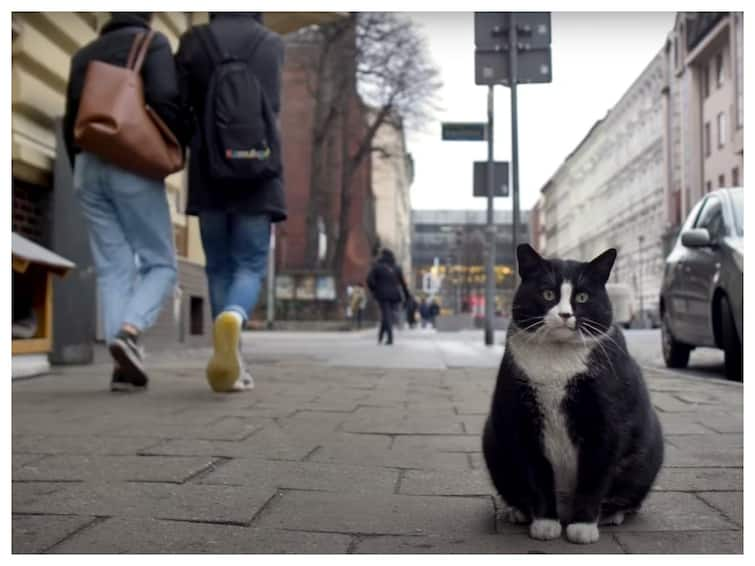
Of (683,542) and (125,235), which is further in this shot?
(125,235)

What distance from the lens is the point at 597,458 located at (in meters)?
1.82

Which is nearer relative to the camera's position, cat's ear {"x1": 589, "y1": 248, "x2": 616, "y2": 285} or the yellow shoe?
cat's ear {"x1": 589, "y1": 248, "x2": 616, "y2": 285}

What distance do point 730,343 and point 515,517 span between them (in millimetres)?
4286

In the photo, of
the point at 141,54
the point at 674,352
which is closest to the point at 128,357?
the point at 141,54

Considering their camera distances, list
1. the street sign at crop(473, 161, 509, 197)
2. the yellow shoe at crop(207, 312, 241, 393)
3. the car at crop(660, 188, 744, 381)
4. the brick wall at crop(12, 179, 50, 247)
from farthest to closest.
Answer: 1. the street sign at crop(473, 161, 509, 197)
2. the brick wall at crop(12, 179, 50, 247)
3. the car at crop(660, 188, 744, 381)
4. the yellow shoe at crop(207, 312, 241, 393)

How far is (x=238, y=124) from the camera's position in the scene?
4.38 meters

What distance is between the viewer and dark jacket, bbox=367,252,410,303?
14023 millimetres

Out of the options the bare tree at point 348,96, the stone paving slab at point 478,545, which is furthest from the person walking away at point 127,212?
the bare tree at point 348,96

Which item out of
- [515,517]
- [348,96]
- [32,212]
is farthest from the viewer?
[348,96]

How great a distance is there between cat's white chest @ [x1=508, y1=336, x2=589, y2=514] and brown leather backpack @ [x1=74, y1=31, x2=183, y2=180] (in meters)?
3.03

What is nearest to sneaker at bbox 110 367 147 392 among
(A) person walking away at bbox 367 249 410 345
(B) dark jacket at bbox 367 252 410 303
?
(A) person walking away at bbox 367 249 410 345

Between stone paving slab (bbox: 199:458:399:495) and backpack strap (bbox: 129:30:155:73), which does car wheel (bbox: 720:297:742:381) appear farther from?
backpack strap (bbox: 129:30:155:73)

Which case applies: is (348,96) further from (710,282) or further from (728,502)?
(728,502)

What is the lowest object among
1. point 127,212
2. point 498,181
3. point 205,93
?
point 127,212
